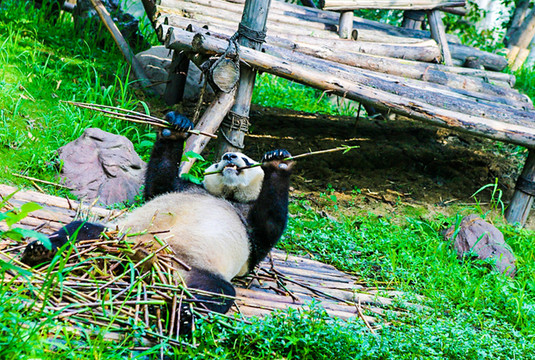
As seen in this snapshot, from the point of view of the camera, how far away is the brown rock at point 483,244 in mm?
4938

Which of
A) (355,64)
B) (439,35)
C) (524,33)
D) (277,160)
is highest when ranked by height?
(524,33)

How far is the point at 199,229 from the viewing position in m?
3.22

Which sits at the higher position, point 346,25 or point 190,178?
point 346,25

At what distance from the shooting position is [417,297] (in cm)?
394

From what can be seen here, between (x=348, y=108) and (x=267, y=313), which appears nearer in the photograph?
(x=267, y=313)

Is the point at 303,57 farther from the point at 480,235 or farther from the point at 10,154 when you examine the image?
the point at 10,154

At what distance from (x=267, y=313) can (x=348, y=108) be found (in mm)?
6721

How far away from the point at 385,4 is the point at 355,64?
Result: 138cm

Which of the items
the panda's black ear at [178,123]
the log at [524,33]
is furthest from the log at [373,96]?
the log at [524,33]

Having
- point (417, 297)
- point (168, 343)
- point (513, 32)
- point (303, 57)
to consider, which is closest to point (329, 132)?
point (303, 57)

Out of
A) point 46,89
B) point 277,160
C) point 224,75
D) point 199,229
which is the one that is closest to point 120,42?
point 46,89

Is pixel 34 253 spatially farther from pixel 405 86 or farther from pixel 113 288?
pixel 405 86

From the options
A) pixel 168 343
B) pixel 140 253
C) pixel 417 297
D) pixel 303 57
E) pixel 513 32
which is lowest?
pixel 417 297

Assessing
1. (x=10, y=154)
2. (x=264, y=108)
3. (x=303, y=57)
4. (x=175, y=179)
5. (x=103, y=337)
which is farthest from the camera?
(x=264, y=108)
